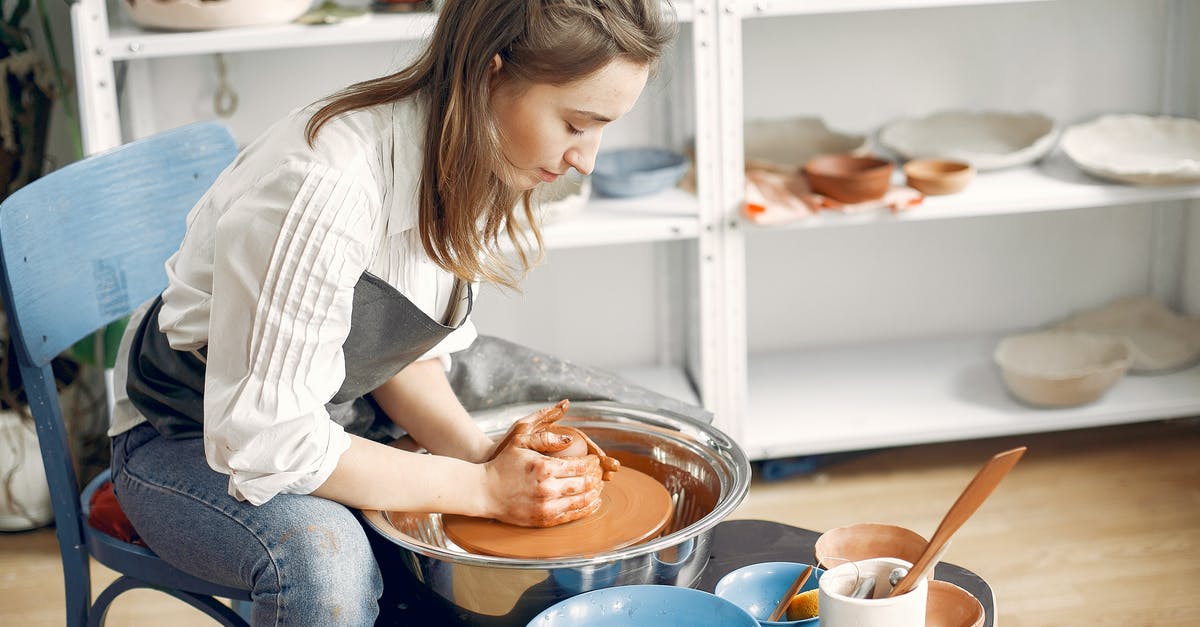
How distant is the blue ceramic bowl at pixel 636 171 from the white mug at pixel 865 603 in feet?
4.17

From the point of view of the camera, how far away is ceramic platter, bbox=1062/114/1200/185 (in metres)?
2.39

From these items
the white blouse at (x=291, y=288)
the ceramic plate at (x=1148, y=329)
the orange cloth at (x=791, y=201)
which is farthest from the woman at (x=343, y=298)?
the ceramic plate at (x=1148, y=329)

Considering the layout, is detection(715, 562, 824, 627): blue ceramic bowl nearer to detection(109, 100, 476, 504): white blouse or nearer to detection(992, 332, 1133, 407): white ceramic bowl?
detection(109, 100, 476, 504): white blouse

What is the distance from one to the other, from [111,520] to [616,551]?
612 millimetres

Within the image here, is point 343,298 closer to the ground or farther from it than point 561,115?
closer to the ground

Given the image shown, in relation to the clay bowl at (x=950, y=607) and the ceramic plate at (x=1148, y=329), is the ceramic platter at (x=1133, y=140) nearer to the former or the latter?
the ceramic plate at (x=1148, y=329)

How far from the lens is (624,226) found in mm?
2150

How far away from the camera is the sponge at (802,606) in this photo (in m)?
1.11

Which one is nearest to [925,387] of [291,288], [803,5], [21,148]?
[803,5]

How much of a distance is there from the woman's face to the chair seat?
1.73 feet

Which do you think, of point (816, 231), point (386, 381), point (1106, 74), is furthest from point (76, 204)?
point (1106, 74)

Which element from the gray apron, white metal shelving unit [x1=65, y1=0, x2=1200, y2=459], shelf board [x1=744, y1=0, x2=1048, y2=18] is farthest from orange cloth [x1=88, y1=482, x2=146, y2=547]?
shelf board [x1=744, y1=0, x2=1048, y2=18]

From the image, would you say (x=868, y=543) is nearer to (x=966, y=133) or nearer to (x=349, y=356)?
(x=349, y=356)

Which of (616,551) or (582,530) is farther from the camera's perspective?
(582,530)
